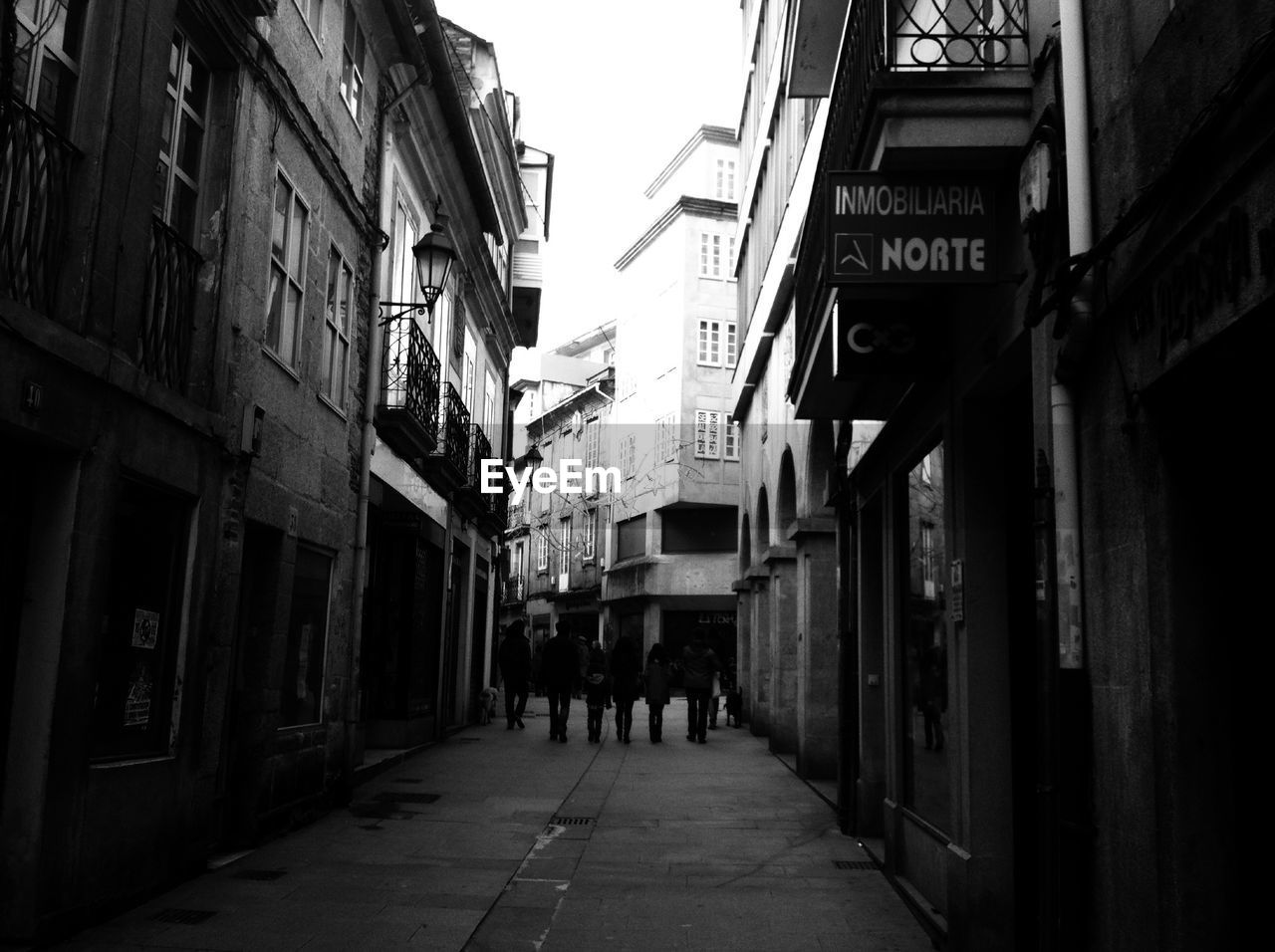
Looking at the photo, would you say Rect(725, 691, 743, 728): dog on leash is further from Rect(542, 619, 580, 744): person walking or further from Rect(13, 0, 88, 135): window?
Rect(13, 0, 88, 135): window

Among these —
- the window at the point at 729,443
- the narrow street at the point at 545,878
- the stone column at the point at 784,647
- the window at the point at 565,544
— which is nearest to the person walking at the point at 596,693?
the stone column at the point at 784,647

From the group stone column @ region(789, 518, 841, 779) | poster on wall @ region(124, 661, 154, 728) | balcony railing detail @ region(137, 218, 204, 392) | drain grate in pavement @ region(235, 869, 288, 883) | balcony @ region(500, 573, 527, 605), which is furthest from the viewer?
balcony @ region(500, 573, 527, 605)

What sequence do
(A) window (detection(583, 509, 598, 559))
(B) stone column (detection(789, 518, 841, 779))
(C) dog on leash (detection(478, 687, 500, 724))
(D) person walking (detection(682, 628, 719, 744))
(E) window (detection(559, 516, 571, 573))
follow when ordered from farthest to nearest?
(E) window (detection(559, 516, 571, 573))
(A) window (detection(583, 509, 598, 559))
(C) dog on leash (detection(478, 687, 500, 724))
(D) person walking (detection(682, 628, 719, 744))
(B) stone column (detection(789, 518, 841, 779))

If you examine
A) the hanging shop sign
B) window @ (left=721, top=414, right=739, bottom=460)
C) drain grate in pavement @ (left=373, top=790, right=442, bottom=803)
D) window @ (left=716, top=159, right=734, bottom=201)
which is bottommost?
drain grate in pavement @ (left=373, top=790, right=442, bottom=803)

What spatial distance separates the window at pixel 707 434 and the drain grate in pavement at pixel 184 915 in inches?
1314

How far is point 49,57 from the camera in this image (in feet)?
21.2

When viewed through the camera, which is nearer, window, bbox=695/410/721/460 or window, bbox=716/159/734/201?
window, bbox=695/410/721/460

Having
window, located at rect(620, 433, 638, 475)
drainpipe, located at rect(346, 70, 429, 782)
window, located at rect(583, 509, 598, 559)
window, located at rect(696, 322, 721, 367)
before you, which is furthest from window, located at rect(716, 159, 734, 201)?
drainpipe, located at rect(346, 70, 429, 782)

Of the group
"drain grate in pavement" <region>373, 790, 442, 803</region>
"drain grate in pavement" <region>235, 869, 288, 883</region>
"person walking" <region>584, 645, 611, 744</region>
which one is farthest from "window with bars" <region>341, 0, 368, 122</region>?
"person walking" <region>584, 645, 611, 744</region>

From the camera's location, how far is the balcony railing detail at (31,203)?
19.7ft

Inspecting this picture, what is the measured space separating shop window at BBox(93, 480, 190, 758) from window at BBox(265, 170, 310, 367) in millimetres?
2399

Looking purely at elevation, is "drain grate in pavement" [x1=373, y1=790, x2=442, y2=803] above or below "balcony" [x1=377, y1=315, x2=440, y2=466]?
below

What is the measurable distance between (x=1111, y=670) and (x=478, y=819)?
25.3 feet

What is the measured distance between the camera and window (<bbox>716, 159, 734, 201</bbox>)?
43.3 meters
